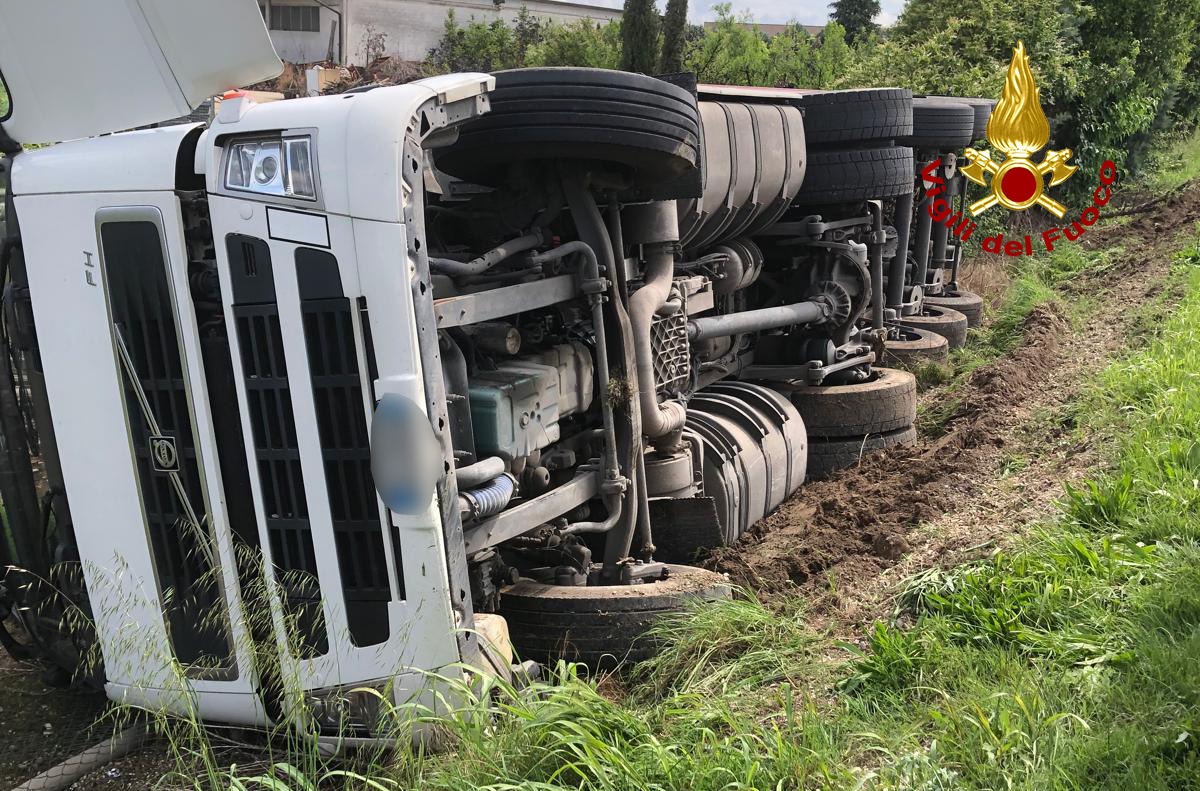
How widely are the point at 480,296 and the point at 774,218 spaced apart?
9.75 feet

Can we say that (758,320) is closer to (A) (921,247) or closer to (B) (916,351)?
(B) (916,351)

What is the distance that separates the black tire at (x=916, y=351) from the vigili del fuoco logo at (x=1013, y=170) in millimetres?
1537

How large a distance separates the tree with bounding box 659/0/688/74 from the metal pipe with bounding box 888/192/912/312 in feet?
46.6

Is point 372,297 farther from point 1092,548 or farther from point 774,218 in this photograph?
point 774,218

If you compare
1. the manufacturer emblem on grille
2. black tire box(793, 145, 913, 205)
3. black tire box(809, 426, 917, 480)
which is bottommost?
black tire box(809, 426, 917, 480)

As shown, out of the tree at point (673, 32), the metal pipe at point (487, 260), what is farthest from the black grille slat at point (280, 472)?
the tree at point (673, 32)

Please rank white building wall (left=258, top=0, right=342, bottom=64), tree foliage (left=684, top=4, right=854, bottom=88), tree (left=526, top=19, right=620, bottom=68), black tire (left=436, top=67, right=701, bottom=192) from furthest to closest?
white building wall (left=258, top=0, right=342, bottom=64) < tree (left=526, top=19, right=620, bottom=68) < tree foliage (left=684, top=4, right=854, bottom=88) < black tire (left=436, top=67, right=701, bottom=192)

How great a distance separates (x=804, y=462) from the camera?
550 cm

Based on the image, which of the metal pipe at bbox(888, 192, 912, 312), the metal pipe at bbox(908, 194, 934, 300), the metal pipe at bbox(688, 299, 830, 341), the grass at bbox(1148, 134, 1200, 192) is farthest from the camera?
the grass at bbox(1148, 134, 1200, 192)

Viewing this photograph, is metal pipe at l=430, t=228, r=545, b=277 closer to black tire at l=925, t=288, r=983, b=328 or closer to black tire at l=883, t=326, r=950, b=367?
black tire at l=883, t=326, r=950, b=367

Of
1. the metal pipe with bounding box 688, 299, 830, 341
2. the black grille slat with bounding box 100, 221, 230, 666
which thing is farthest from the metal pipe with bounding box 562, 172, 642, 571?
the black grille slat with bounding box 100, 221, 230, 666

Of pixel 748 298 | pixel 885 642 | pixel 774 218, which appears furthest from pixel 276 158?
pixel 748 298

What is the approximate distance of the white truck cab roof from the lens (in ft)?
9.18

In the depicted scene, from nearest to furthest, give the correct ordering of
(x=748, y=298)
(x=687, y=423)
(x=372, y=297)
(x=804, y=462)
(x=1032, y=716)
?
1. (x=1032, y=716)
2. (x=372, y=297)
3. (x=687, y=423)
4. (x=804, y=462)
5. (x=748, y=298)
